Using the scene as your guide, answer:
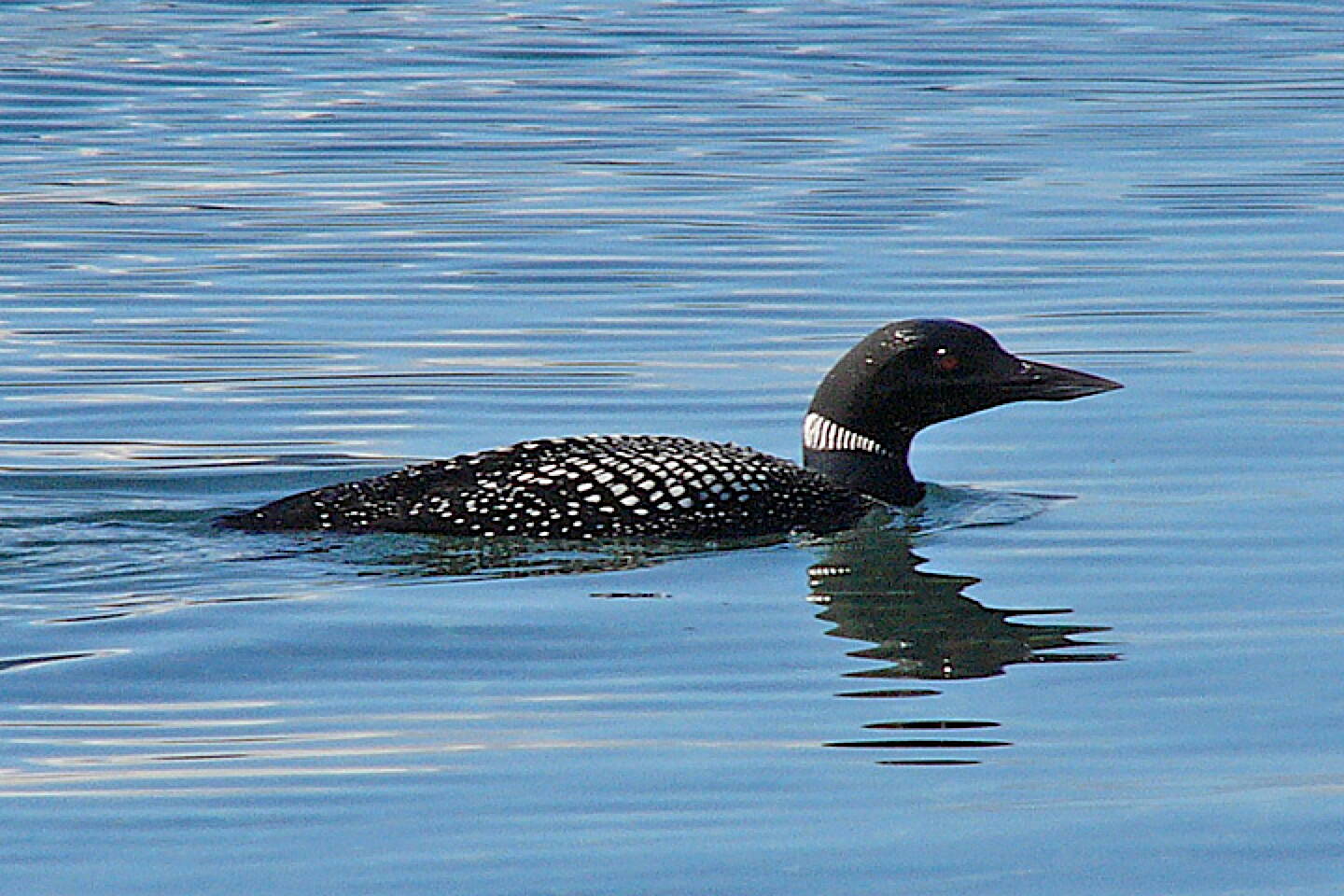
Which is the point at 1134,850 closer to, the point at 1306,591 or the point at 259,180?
the point at 1306,591

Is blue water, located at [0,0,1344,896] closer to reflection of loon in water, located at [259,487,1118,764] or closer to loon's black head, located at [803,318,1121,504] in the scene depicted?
reflection of loon in water, located at [259,487,1118,764]

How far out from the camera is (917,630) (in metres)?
6.71

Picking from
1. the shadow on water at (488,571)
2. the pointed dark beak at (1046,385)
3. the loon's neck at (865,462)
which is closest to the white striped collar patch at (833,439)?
the loon's neck at (865,462)

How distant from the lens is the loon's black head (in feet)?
26.9

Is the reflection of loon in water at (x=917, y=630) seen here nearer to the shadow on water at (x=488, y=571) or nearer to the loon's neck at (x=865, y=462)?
the shadow on water at (x=488, y=571)

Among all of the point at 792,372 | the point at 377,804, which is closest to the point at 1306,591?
the point at 377,804

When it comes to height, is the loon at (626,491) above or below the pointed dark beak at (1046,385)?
below

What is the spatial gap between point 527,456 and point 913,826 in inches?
110

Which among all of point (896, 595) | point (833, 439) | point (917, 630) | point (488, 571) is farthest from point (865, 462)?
point (917, 630)

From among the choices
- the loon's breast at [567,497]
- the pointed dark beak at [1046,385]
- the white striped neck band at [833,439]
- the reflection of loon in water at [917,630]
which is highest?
the pointed dark beak at [1046,385]

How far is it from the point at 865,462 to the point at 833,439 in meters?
0.12

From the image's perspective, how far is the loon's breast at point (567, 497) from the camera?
746 centimetres

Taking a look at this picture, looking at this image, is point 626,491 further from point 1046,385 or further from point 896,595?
point 1046,385

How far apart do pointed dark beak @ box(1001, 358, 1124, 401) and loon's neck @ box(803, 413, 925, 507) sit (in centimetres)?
32
